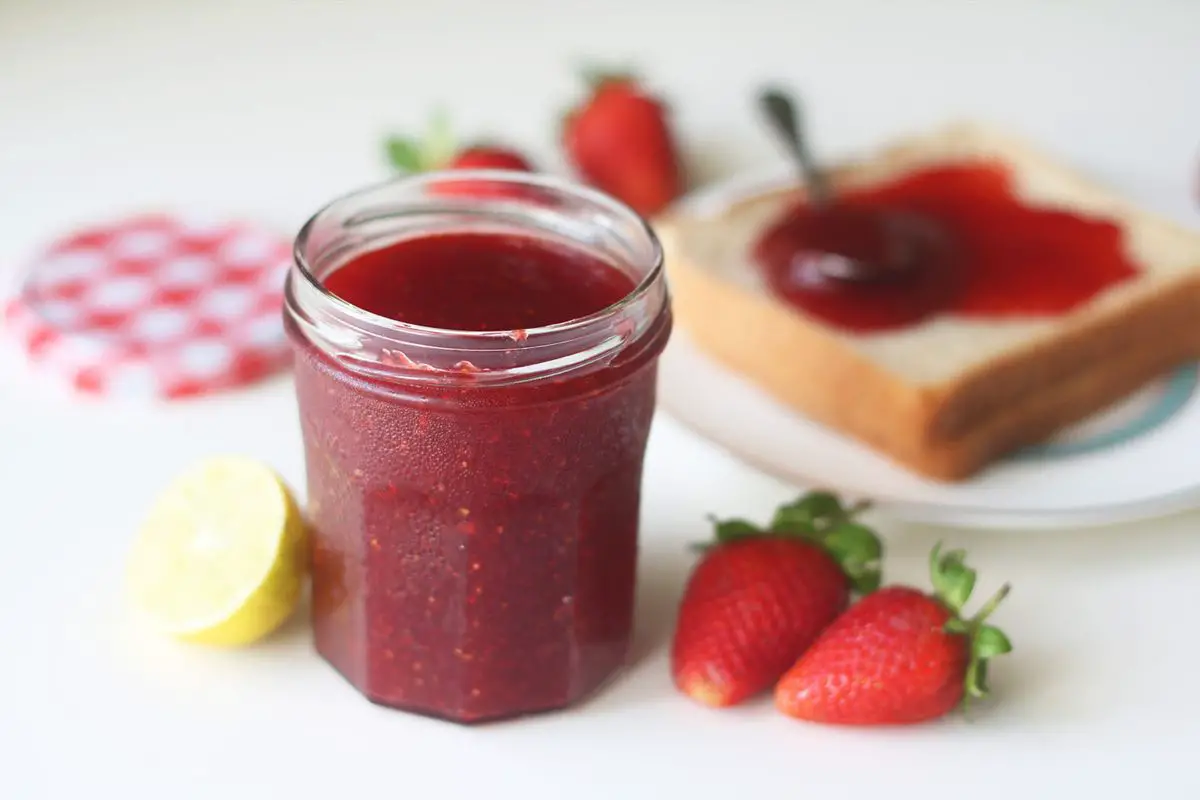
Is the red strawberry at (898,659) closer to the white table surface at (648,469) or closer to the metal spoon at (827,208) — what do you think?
the white table surface at (648,469)

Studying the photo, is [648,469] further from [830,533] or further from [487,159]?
[487,159]

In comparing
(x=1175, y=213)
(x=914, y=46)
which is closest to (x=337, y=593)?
(x=1175, y=213)

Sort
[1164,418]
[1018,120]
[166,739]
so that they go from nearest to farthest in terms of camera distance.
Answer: [166,739]
[1164,418]
[1018,120]

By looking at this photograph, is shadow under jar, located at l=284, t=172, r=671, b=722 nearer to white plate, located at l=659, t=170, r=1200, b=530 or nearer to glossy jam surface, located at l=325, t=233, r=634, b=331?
glossy jam surface, located at l=325, t=233, r=634, b=331

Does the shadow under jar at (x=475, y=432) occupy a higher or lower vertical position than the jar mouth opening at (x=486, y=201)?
lower

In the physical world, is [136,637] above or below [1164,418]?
below

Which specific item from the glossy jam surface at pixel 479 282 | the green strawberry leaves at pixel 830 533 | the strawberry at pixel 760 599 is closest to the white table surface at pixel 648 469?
the strawberry at pixel 760 599

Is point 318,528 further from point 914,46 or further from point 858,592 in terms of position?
point 914,46

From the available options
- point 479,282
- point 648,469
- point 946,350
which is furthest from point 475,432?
point 946,350
